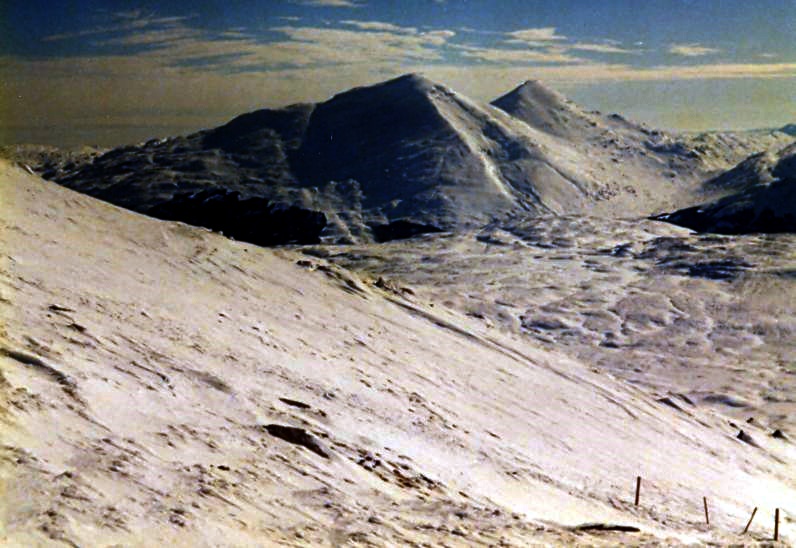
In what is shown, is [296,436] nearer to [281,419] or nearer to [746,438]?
[281,419]

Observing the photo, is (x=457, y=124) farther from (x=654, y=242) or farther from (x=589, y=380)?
(x=589, y=380)

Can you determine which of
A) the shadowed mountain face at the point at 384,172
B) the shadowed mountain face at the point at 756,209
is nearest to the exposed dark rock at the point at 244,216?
the shadowed mountain face at the point at 384,172

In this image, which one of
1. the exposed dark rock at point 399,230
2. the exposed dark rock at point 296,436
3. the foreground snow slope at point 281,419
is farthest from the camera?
the exposed dark rock at point 399,230

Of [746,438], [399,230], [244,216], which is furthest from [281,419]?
[244,216]

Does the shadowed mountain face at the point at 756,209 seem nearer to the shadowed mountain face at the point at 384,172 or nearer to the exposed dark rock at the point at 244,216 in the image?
the shadowed mountain face at the point at 384,172

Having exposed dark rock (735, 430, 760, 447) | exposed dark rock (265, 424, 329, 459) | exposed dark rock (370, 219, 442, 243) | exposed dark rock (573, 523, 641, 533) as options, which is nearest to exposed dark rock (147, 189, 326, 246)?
exposed dark rock (370, 219, 442, 243)

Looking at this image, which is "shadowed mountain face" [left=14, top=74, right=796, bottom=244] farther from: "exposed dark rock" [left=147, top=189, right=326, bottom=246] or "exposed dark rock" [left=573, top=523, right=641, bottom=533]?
"exposed dark rock" [left=573, top=523, right=641, bottom=533]
